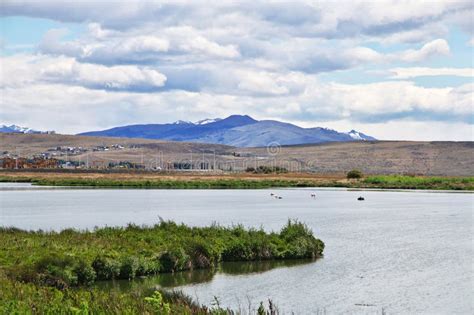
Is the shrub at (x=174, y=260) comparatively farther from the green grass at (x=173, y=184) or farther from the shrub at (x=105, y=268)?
the green grass at (x=173, y=184)

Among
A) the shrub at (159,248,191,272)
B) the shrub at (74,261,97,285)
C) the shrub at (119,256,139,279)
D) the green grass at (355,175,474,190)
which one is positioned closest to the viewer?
the shrub at (74,261,97,285)

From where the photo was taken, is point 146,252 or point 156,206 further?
point 156,206

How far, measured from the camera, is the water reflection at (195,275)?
26.5 metres

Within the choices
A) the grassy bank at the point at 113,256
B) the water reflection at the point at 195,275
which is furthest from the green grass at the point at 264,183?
the water reflection at the point at 195,275

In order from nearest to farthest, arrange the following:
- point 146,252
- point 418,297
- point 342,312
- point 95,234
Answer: point 342,312, point 418,297, point 146,252, point 95,234

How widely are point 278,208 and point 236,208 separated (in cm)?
349

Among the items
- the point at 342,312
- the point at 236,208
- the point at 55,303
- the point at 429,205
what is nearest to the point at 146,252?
the point at 342,312

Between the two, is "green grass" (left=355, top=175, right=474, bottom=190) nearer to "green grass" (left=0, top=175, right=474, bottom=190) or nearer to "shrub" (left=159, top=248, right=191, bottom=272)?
"green grass" (left=0, top=175, right=474, bottom=190)

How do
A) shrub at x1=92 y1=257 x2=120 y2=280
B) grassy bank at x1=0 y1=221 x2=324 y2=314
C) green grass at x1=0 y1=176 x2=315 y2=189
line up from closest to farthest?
1. grassy bank at x1=0 y1=221 x2=324 y2=314
2. shrub at x1=92 y1=257 x2=120 y2=280
3. green grass at x1=0 y1=176 x2=315 y2=189

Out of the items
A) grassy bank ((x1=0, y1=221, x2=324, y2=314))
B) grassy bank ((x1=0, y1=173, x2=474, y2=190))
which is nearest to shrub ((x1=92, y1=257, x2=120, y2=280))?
grassy bank ((x1=0, y1=221, x2=324, y2=314))

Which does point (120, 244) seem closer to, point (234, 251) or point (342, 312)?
point (234, 251)

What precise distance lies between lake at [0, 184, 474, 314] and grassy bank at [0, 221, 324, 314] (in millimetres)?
791

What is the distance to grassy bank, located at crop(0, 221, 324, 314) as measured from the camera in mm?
18172

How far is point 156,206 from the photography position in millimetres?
69562
